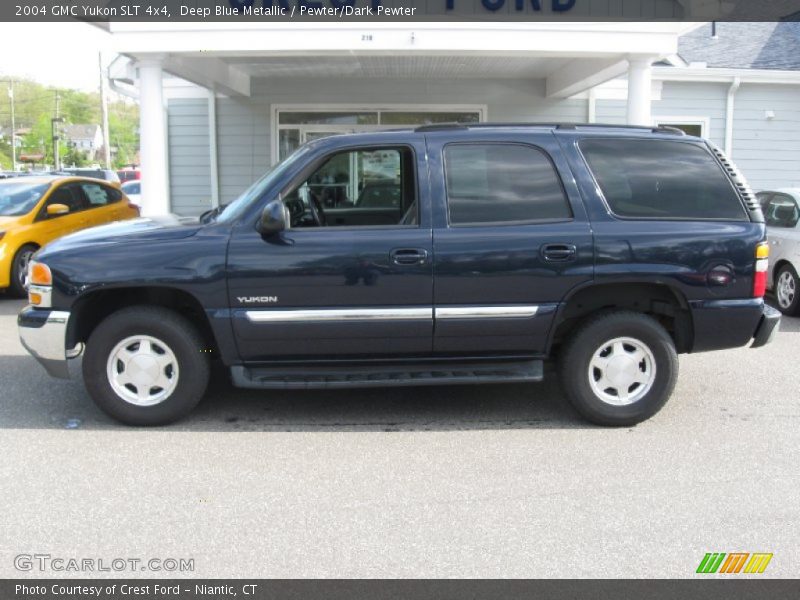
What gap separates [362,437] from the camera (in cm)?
508

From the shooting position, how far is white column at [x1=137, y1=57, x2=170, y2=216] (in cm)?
970

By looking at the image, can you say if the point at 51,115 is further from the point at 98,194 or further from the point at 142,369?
the point at 142,369

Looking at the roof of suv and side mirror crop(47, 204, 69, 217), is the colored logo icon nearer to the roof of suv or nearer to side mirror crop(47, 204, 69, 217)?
the roof of suv

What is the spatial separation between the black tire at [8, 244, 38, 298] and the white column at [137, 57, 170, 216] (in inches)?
65.9

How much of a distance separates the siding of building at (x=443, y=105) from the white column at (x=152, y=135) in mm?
4288

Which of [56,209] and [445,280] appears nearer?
[445,280]

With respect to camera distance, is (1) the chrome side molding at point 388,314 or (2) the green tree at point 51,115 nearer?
(1) the chrome side molding at point 388,314

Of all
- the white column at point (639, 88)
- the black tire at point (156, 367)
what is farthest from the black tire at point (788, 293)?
the black tire at point (156, 367)

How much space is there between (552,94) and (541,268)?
935 cm

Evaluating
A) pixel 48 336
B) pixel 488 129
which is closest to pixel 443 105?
pixel 488 129

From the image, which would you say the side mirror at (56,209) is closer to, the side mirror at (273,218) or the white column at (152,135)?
the white column at (152,135)

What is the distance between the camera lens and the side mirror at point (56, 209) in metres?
10.6

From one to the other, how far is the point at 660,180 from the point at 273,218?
2.62m

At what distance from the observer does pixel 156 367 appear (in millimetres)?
5090
